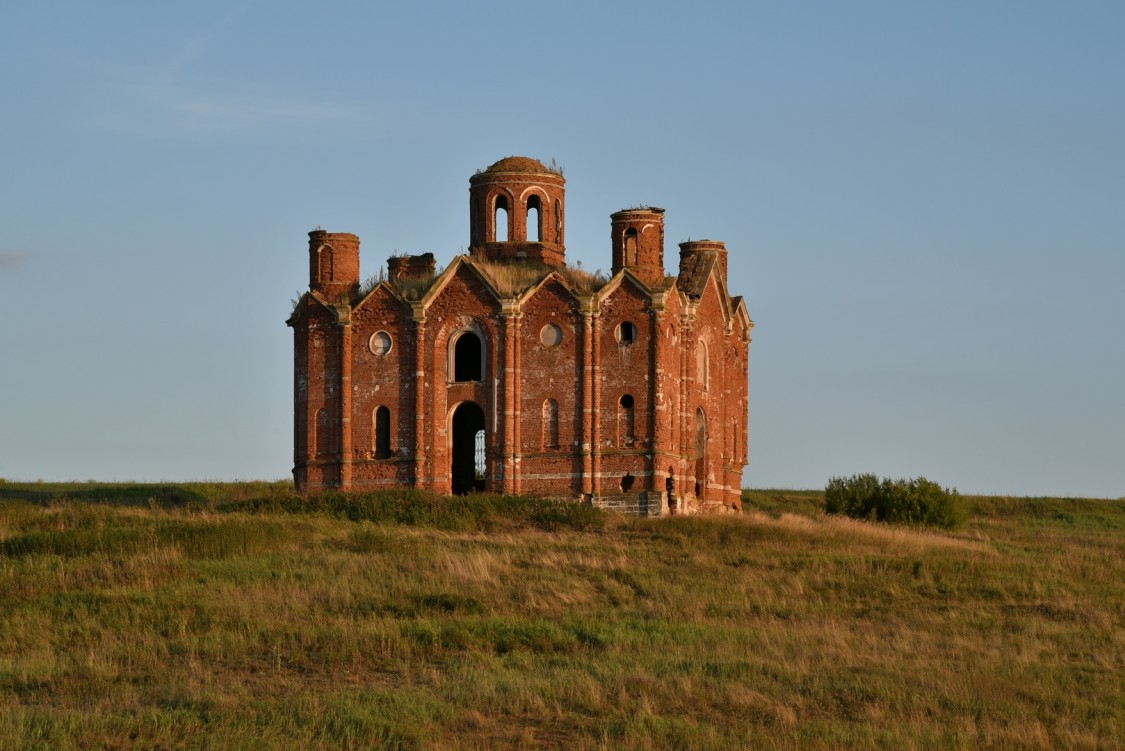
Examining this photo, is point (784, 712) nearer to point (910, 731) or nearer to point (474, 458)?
point (910, 731)

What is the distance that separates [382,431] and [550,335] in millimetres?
5382

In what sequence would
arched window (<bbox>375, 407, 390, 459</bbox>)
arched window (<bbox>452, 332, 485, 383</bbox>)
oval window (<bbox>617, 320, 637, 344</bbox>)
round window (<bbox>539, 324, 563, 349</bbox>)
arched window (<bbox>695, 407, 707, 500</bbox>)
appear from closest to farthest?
oval window (<bbox>617, 320, 637, 344</bbox>)
round window (<bbox>539, 324, 563, 349</bbox>)
arched window (<bbox>375, 407, 390, 459</bbox>)
arched window (<bbox>452, 332, 485, 383</bbox>)
arched window (<bbox>695, 407, 707, 500</bbox>)

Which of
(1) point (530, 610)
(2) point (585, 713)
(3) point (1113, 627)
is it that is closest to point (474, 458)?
(1) point (530, 610)

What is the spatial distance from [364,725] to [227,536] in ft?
52.1

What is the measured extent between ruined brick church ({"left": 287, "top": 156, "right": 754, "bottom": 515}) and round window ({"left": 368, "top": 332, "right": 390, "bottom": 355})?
5cm

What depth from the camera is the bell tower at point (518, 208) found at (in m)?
48.8

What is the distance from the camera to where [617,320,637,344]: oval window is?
45188 mm

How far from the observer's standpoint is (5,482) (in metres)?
63.6

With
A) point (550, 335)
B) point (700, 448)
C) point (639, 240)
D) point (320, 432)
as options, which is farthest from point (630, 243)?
point (320, 432)

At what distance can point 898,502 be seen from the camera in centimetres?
5234

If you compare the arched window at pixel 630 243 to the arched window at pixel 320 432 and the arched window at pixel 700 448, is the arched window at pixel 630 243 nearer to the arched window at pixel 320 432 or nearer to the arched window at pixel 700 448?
the arched window at pixel 700 448

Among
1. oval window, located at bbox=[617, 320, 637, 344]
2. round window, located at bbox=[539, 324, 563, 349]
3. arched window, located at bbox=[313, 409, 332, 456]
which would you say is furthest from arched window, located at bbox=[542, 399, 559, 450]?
arched window, located at bbox=[313, 409, 332, 456]

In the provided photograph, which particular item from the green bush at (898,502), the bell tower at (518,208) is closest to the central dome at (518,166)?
the bell tower at (518,208)

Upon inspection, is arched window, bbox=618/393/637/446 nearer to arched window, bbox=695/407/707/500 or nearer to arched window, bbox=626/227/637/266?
arched window, bbox=695/407/707/500
